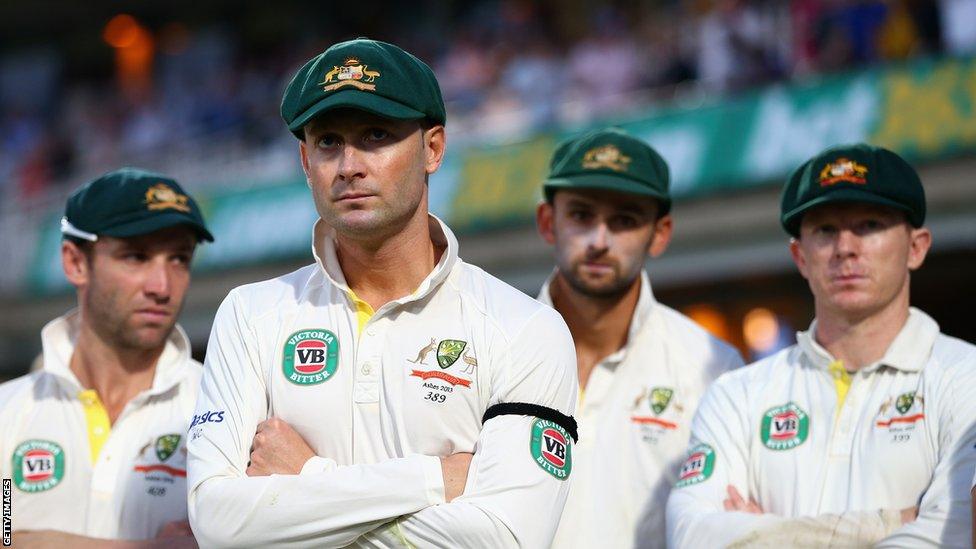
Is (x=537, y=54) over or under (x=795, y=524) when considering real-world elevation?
over

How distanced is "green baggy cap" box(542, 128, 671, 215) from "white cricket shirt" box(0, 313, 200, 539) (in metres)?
1.63

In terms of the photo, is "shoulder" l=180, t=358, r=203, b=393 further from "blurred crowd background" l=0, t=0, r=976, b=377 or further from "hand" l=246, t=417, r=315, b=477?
"blurred crowd background" l=0, t=0, r=976, b=377

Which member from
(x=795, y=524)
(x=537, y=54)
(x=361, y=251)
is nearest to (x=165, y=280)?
(x=361, y=251)

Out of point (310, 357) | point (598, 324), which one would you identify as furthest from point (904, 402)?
point (310, 357)

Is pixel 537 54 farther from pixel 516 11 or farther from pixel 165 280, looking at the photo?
pixel 165 280

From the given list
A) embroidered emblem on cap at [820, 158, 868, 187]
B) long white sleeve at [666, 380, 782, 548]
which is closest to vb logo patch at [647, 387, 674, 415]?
long white sleeve at [666, 380, 782, 548]

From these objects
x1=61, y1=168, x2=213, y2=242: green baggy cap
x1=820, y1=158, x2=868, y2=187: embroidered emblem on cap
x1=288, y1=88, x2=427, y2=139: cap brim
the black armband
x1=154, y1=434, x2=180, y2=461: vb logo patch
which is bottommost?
the black armband

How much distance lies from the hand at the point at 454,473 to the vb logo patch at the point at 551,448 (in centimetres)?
17

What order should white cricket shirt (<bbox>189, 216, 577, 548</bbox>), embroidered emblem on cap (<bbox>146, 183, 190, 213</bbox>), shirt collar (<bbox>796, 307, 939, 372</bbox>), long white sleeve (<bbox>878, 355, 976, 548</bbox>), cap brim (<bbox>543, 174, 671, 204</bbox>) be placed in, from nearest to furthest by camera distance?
white cricket shirt (<bbox>189, 216, 577, 548</bbox>) < long white sleeve (<bbox>878, 355, 976, 548</bbox>) < shirt collar (<bbox>796, 307, 939, 372</bbox>) < embroidered emblem on cap (<bbox>146, 183, 190, 213</bbox>) < cap brim (<bbox>543, 174, 671, 204</bbox>)

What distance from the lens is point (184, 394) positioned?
15.8 ft

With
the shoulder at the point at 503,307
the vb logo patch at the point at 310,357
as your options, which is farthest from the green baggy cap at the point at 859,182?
the vb logo patch at the point at 310,357

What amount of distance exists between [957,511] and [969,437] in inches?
11.1

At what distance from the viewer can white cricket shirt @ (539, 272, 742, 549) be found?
4.77 m

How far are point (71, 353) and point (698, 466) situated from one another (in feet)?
7.33
